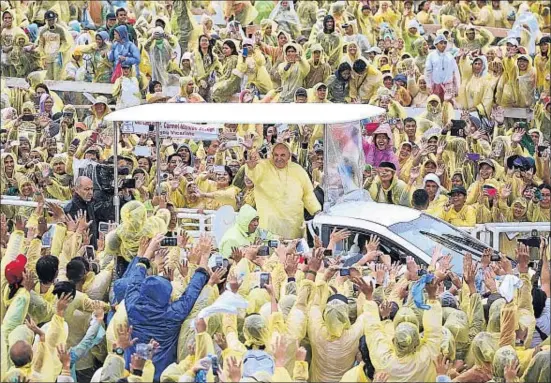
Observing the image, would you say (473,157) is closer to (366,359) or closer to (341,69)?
(341,69)

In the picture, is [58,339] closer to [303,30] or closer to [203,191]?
[203,191]

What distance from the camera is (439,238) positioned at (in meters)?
15.5

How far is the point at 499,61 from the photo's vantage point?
23328 millimetres

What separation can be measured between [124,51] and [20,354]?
39.2ft

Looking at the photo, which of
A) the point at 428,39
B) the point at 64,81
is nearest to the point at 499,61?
the point at 428,39

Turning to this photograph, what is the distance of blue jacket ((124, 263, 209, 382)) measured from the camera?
12.9 meters

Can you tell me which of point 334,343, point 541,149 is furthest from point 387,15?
point 334,343

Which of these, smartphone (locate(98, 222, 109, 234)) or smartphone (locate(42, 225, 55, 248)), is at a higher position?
smartphone (locate(42, 225, 55, 248))

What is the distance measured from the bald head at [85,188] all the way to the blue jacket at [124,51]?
600 centimetres

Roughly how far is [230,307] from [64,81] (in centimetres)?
1158

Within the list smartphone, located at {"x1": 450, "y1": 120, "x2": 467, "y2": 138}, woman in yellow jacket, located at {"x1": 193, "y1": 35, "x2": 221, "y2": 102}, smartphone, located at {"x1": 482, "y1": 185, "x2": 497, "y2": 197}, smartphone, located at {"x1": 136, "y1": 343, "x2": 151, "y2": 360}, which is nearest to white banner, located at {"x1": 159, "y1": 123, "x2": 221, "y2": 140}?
smartphone, located at {"x1": 482, "y1": 185, "x2": 497, "y2": 197}

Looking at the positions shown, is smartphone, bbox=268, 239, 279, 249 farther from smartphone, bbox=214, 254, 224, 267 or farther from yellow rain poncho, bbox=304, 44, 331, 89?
yellow rain poncho, bbox=304, 44, 331, 89

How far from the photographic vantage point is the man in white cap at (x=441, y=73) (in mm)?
23203

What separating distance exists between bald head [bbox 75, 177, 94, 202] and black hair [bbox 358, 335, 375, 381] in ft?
17.6
